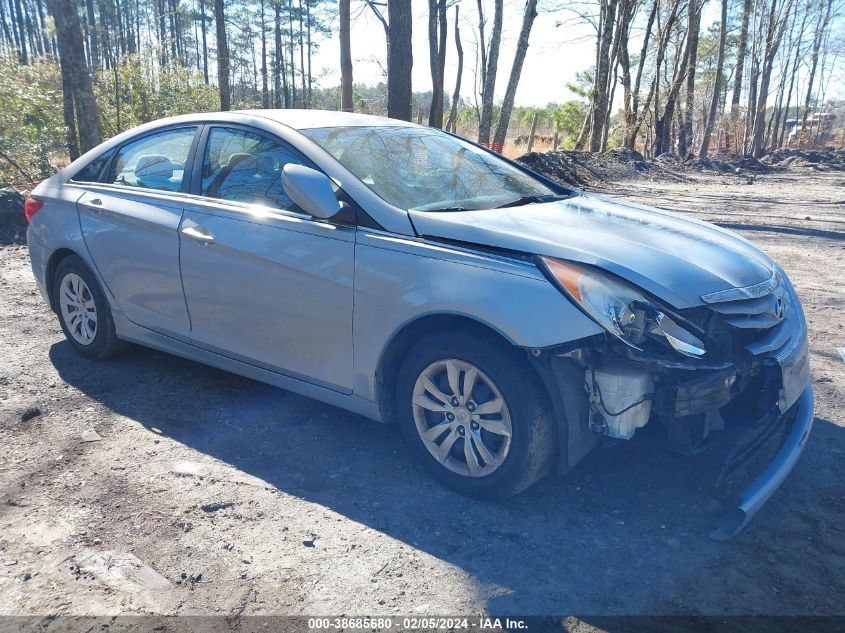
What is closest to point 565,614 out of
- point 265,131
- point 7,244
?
point 265,131

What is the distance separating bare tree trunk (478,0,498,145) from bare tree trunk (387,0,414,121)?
9.38 metres

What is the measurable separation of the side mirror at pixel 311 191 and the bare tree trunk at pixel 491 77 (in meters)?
18.2

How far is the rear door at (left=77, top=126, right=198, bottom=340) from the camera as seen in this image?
13.3ft

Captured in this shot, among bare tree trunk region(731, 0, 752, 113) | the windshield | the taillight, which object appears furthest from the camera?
bare tree trunk region(731, 0, 752, 113)

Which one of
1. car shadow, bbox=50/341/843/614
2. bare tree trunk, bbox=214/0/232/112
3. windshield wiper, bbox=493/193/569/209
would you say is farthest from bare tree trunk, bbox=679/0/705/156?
car shadow, bbox=50/341/843/614

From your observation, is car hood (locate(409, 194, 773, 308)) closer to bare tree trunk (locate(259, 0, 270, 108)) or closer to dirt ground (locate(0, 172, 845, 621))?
dirt ground (locate(0, 172, 845, 621))

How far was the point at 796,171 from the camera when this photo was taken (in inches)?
1054

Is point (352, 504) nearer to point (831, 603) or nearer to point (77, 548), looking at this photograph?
point (77, 548)

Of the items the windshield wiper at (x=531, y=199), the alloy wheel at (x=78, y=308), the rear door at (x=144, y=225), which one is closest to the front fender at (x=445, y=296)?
the windshield wiper at (x=531, y=199)

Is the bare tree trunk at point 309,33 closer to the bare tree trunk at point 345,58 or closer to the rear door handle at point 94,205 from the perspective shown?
the bare tree trunk at point 345,58

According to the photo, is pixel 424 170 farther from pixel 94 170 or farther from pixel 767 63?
pixel 767 63

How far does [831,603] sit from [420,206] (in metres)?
2.32

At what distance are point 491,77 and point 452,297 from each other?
19.4 m

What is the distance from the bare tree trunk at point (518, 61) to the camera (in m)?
20.4
